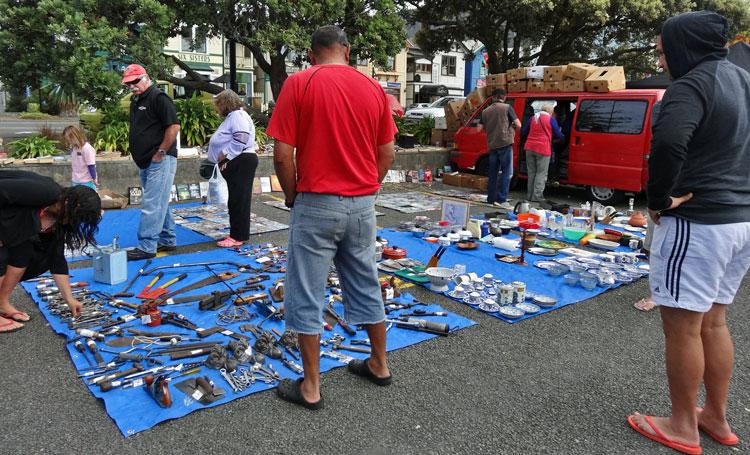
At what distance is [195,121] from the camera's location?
10.8 metres

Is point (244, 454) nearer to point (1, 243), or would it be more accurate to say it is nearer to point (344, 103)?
point (344, 103)

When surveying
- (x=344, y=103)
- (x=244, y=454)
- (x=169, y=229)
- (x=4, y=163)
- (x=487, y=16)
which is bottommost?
(x=244, y=454)

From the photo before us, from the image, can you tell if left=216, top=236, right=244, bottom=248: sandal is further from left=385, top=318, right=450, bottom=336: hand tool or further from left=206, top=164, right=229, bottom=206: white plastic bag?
left=385, top=318, right=450, bottom=336: hand tool

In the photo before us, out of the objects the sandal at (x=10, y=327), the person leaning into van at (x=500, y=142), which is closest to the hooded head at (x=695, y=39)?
the sandal at (x=10, y=327)

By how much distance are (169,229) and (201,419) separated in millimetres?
3799

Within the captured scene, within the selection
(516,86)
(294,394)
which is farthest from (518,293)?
(516,86)

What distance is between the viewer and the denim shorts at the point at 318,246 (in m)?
2.88

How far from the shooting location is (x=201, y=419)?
297cm

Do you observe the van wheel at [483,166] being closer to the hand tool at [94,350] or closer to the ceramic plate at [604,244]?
the ceramic plate at [604,244]

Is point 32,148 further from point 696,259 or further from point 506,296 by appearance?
point 696,259

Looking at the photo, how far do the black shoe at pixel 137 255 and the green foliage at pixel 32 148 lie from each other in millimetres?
4695

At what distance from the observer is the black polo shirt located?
224 inches

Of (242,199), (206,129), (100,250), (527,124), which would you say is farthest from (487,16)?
(100,250)

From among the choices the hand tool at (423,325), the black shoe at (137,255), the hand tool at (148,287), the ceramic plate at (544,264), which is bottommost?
the hand tool at (423,325)
